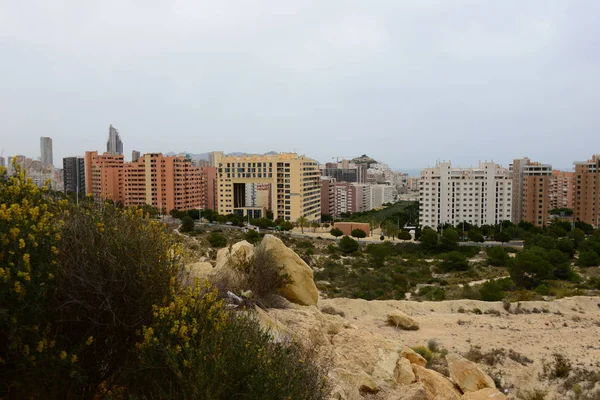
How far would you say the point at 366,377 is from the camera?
7578 millimetres

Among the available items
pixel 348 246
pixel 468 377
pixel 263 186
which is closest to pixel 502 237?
pixel 348 246

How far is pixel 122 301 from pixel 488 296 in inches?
749

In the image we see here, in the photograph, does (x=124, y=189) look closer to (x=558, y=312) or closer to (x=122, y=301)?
(x=558, y=312)

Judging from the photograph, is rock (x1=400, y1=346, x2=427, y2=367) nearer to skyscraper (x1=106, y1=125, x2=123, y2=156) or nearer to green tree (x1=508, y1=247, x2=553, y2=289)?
green tree (x1=508, y1=247, x2=553, y2=289)

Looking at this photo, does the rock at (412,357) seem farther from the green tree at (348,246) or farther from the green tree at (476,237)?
the green tree at (476,237)

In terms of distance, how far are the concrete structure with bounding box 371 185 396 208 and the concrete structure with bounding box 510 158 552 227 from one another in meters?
51.8

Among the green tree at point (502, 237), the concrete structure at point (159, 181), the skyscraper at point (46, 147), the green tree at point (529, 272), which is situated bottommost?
the green tree at point (502, 237)

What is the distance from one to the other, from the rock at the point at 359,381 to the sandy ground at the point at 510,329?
3.91m

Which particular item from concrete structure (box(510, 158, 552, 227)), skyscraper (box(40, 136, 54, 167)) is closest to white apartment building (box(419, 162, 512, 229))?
concrete structure (box(510, 158, 552, 227))

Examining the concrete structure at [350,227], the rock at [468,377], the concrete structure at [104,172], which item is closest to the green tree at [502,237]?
the concrete structure at [350,227]

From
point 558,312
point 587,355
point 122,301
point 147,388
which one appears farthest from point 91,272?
point 558,312

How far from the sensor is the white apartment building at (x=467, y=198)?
7488 cm

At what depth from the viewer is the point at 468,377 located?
881 cm

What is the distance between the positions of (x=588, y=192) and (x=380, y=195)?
6620 cm
